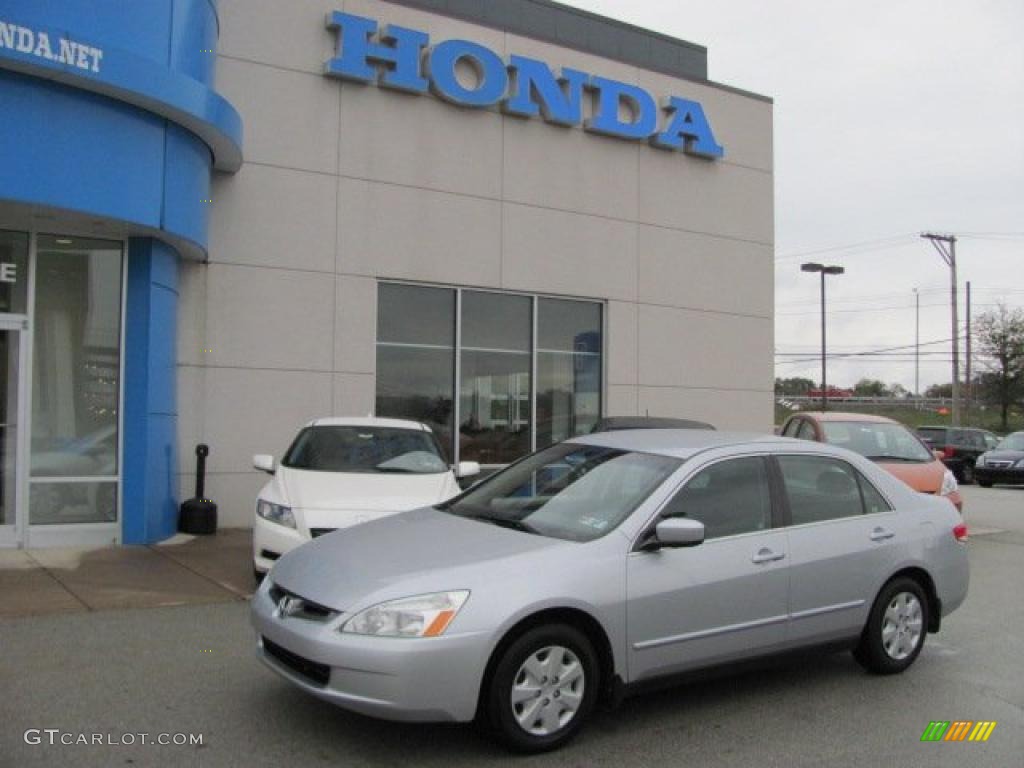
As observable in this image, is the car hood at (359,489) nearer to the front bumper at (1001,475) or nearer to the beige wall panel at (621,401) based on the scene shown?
the beige wall panel at (621,401)

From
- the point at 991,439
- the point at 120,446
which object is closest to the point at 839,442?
the point at 120,446

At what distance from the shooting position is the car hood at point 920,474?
34.8ft

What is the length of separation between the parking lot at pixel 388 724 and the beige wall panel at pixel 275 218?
232 inches

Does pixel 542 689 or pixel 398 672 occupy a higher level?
pixel 398 672

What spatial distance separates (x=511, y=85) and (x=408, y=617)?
10811 millimetres

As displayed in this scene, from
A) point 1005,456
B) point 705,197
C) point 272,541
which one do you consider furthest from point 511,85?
point 1005,456

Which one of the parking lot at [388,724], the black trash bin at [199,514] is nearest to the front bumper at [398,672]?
the parking lot at [388,724]

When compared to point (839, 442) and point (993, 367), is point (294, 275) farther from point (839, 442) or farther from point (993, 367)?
point (993, 367)

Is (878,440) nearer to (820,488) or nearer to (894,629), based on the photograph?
(894,629)

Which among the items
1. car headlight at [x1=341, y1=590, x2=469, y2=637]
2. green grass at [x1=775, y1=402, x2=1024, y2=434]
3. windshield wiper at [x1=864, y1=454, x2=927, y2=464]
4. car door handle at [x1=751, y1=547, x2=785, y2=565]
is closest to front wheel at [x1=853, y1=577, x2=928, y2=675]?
car door handle at [x1=751, y1=547, x2=785, y2=565]

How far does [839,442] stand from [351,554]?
28.7 ft

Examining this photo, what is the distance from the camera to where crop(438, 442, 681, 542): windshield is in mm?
4922

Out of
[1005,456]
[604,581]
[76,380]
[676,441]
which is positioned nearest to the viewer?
[604,581]

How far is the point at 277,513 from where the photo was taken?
24.7ft
